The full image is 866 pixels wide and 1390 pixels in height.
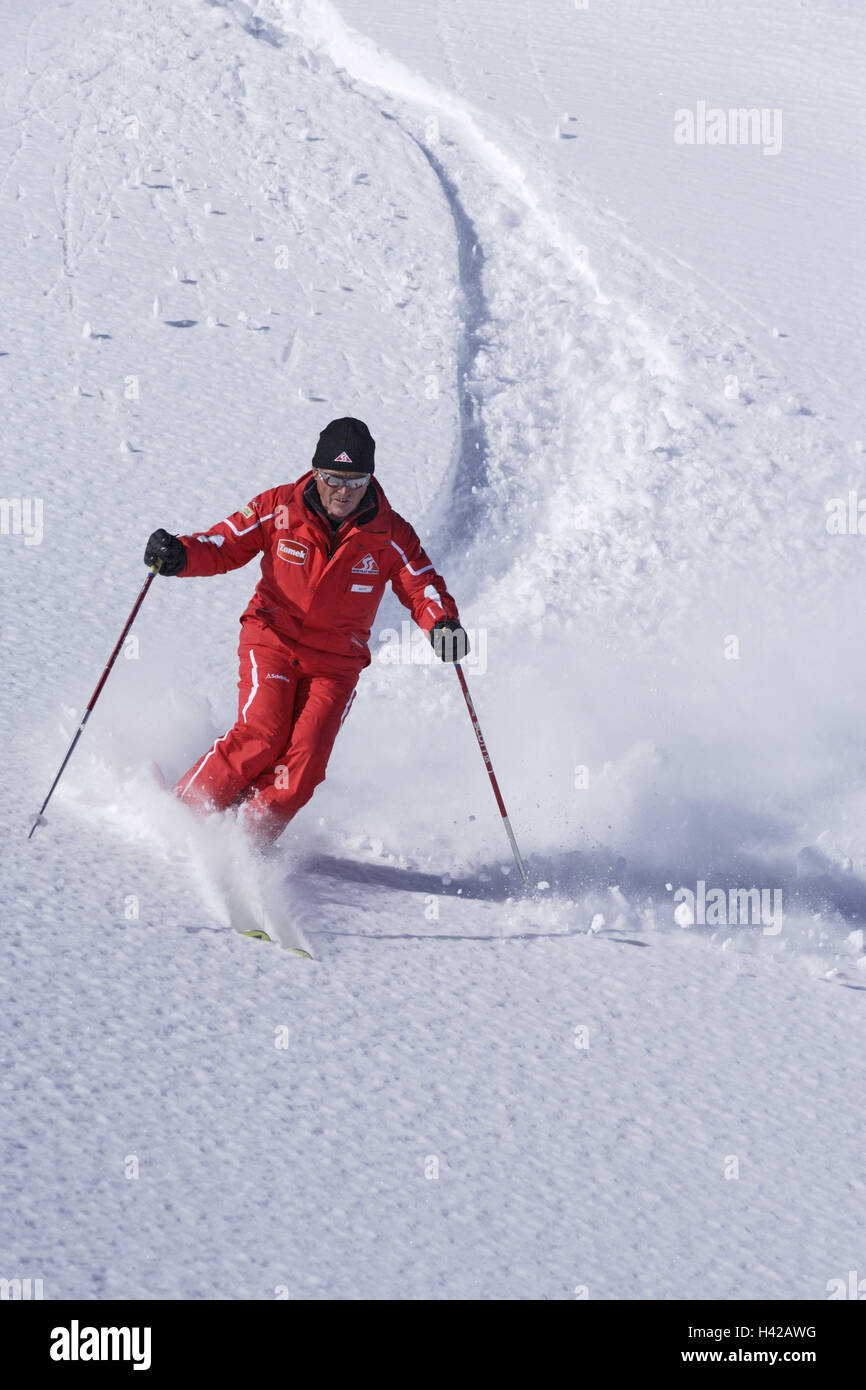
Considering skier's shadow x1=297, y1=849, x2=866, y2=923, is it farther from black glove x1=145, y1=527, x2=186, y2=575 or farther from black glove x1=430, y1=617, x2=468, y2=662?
black glove x1=145, y1=527, x2=186, y2=575

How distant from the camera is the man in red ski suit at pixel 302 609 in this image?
14.2ft

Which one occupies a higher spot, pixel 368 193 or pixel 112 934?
pixel 368 193

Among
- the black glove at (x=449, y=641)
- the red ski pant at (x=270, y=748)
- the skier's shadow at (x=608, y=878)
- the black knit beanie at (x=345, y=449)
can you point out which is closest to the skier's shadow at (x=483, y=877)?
the skier's shadow at (x=608, y=878)

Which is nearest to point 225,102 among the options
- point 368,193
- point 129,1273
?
point 368,193

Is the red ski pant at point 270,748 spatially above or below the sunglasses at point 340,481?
below

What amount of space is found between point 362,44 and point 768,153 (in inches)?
168

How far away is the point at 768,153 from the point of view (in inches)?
476

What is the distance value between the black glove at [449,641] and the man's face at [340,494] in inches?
20.9

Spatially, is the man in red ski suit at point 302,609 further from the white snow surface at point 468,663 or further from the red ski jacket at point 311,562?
the white snow surface at point 468,663

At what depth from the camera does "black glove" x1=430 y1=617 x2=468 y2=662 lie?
4.55 metres

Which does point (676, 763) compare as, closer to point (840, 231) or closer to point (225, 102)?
point (840, 231)

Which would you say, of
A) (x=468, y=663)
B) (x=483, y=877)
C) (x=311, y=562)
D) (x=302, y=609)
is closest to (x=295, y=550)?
(x=311, y=562)

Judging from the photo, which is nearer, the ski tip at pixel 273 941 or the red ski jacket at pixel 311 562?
the ski tip at pixel 273 941

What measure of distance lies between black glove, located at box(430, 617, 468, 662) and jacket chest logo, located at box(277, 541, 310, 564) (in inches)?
21.3
